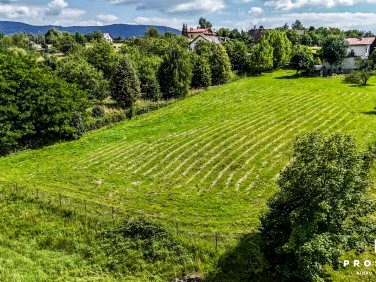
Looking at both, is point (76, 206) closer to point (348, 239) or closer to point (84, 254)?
point (84, 254)

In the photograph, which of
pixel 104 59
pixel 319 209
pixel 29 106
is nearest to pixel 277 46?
pixel 104 59

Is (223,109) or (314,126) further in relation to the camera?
(223,109)

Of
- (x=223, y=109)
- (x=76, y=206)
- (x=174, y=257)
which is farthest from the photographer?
(x=223, y=109)

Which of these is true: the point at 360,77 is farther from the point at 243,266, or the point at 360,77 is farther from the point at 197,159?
the point at 243,266

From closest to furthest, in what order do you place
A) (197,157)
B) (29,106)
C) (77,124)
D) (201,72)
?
(197,157)
(29,106)
(77,124)
(201,72)

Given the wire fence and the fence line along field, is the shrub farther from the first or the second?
the wire fence

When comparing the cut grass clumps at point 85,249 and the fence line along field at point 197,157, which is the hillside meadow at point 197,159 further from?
the cut grass clumps at point 85,249

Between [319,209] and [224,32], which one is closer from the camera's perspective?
[319,209]

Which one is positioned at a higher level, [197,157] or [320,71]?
[320,71]

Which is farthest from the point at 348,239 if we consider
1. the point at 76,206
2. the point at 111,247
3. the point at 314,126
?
the point at 314,126
